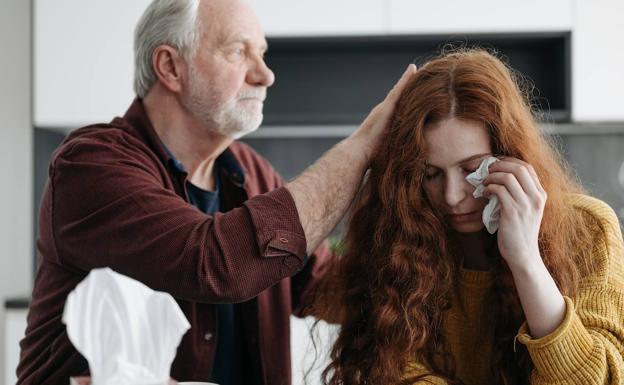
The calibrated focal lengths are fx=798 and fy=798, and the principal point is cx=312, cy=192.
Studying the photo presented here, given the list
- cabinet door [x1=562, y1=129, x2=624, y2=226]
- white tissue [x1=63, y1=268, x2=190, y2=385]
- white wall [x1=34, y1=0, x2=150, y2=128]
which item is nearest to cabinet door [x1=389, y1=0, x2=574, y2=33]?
cabinet door [x1=562, y1=129, x2=624, y2=226]

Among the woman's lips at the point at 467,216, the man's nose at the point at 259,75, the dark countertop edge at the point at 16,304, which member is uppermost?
the man's nose at the point at 259,75

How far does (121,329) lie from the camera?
88cm

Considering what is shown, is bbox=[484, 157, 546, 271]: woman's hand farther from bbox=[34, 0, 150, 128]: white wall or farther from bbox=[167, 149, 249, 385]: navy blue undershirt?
bbox=[34, 0, 150, 128]: white wall

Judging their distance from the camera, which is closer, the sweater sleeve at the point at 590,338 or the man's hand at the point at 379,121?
the sweater sleeve at the point at 590,338

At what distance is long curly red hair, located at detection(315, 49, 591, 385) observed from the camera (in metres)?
1.39

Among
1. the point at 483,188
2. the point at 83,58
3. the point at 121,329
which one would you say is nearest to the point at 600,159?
the point at 83,58

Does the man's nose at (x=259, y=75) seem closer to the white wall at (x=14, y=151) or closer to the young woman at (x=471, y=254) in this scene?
the young woman at (x=471, y=254)

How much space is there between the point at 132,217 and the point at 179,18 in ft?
1.88

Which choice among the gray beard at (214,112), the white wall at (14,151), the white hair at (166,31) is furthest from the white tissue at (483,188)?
the white wall at (14,151)

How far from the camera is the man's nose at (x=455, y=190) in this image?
4.49 feet

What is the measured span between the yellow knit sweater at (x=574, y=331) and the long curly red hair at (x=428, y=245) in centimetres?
3

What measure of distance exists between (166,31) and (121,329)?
1.08 meters

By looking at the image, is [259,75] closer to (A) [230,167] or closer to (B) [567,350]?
(A) [230,167]

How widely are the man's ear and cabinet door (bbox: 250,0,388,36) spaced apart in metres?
1.43
